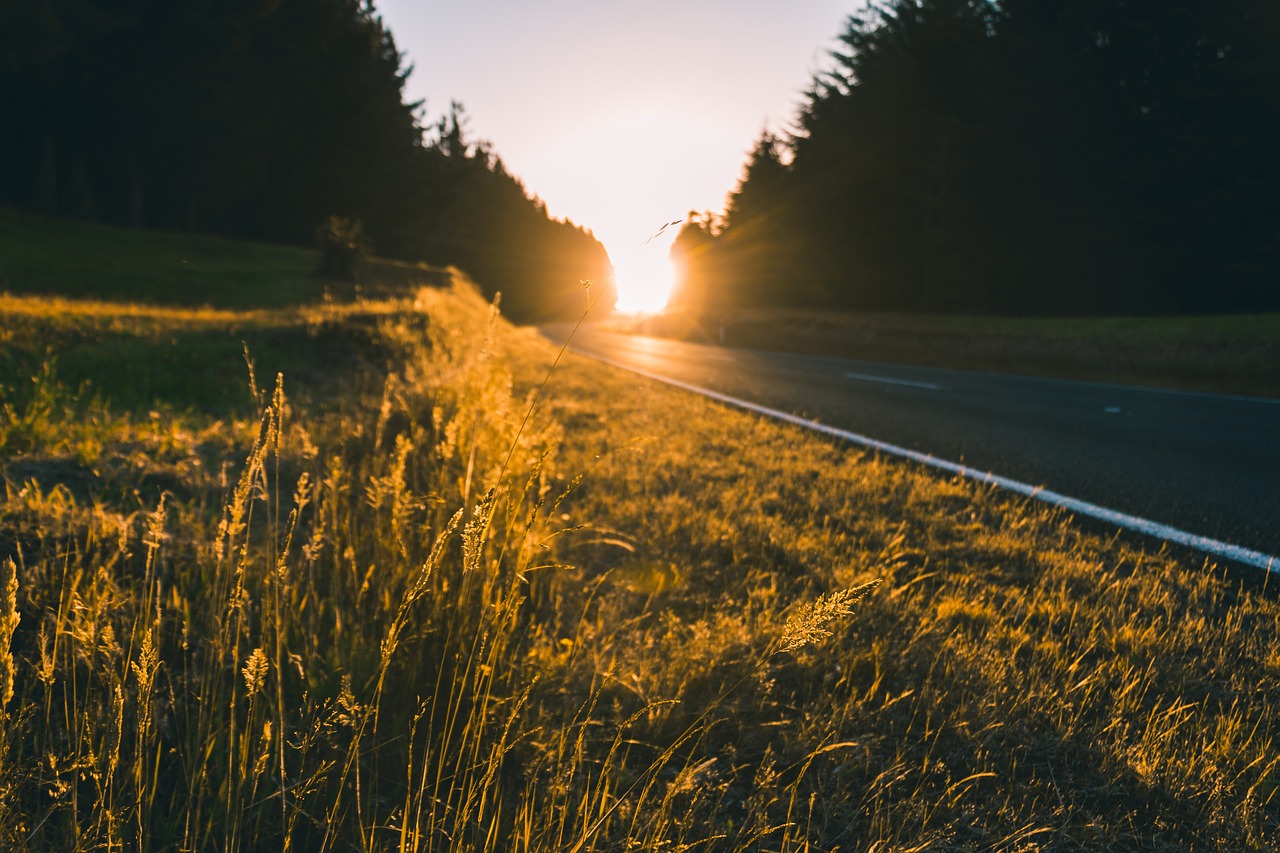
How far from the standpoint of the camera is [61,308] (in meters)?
7.94

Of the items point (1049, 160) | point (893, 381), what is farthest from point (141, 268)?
point (1049, 160)

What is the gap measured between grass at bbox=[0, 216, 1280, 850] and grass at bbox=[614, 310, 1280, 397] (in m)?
10.0

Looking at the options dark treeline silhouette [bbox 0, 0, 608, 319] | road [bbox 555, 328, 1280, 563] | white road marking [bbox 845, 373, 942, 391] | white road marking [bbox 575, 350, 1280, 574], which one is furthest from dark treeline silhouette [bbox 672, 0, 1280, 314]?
white road marking [bbox 575, 350, 1280, 574]

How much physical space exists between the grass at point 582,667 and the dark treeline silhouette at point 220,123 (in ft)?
62.8

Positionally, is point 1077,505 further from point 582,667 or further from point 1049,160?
point 1049,160

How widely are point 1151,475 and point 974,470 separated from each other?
1103mm

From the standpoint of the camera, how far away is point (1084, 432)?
18.7 ft

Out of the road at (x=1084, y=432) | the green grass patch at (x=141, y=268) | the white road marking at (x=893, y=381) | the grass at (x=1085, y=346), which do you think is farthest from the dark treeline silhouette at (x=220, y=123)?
the road at (x=1084, y=432)

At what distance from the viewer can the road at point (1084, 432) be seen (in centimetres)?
360

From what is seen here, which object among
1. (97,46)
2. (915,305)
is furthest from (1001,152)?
(97,46)

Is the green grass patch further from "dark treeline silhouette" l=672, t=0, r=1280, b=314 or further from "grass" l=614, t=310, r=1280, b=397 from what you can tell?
"dark treeline silhouette" l=672, t=0, r=1280, b=314

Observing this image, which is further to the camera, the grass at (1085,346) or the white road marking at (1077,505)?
the grass at (1085,346)

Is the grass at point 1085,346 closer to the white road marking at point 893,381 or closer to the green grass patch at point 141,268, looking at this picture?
the white road marking at point 893,381

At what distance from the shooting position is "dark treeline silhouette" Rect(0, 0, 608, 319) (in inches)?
1129
